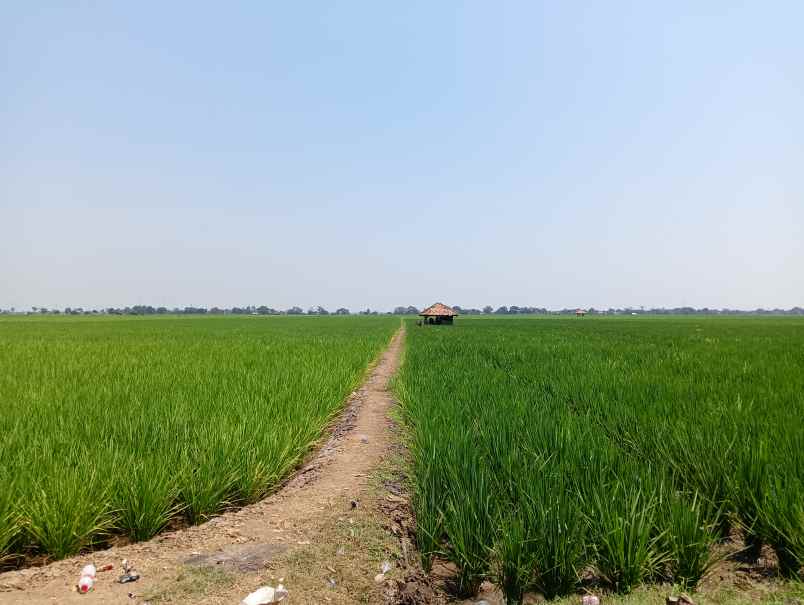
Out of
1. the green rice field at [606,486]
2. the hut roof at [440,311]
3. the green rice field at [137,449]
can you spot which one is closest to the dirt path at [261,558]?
the green rice field at [137,449]

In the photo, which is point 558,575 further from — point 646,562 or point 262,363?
point 262,363

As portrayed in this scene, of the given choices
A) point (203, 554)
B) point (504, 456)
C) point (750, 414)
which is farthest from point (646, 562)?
point (750, 414)

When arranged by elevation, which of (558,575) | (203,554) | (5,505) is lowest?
(203,554)

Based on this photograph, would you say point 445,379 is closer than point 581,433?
No

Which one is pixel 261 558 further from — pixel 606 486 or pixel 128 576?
pixel 606 486

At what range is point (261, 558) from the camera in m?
2.56

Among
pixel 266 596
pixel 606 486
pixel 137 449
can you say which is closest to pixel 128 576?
pixel 266 596

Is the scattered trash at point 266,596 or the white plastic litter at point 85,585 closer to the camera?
the scattered trash at point 266,596

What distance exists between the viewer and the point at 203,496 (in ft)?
10.3

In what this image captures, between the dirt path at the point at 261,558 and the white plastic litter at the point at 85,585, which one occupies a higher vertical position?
the white plastic litter at the point at 85,585

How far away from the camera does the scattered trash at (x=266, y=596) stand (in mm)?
2049

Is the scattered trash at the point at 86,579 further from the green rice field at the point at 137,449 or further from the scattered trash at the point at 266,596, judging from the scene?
the scattered trash at the point at 266,596

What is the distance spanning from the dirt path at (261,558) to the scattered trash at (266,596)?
71 millimetres

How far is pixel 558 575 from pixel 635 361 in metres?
9.71
